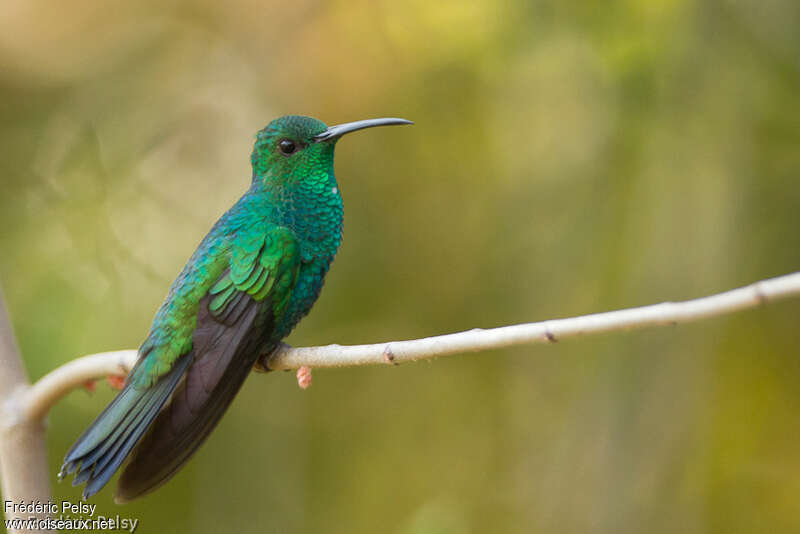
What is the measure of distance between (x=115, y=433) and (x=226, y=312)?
1.34ft

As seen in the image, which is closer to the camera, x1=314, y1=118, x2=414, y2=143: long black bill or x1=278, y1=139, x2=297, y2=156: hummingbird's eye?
x1=314, y1=118, x2=414, y2=143: long black bill

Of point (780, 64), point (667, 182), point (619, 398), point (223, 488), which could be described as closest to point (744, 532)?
point (619, 398)

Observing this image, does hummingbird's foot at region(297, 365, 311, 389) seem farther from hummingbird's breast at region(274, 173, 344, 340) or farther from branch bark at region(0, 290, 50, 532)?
branch bark at region(0, 290, 50, 532)

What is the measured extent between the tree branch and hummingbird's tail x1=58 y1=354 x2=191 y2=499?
0.10 metres

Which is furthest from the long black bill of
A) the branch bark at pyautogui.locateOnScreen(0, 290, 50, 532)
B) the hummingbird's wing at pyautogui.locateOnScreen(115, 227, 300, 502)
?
the branch bark at pyautogui.locateOnScreen(0, 290, 50, 532)

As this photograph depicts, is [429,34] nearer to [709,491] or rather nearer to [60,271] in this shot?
[60,271]

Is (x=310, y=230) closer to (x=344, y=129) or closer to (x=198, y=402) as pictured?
(x=344, y=129)

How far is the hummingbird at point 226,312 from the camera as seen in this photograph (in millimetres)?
1953

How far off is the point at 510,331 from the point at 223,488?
3.08 meters

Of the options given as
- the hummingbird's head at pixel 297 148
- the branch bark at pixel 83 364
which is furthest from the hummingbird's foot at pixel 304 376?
the hummingbird's head at pixel 297 148

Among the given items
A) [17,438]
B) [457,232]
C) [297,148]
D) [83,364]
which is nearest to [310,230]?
[297,148]

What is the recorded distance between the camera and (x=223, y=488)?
403cm

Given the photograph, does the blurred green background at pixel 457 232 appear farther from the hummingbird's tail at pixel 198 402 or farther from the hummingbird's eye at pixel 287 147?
the hummingbird's eye at pixel 287 147

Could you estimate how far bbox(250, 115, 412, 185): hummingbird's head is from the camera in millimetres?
2355
